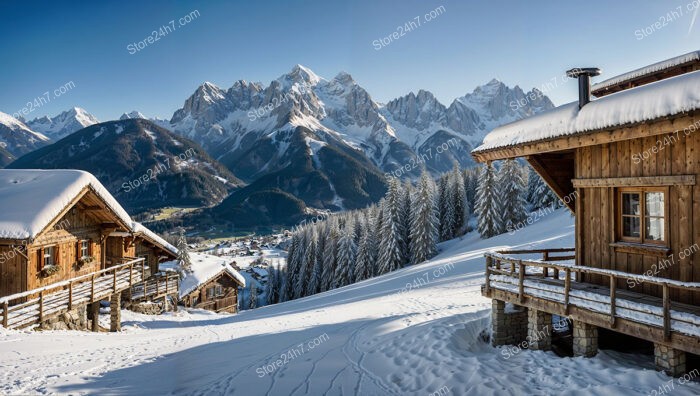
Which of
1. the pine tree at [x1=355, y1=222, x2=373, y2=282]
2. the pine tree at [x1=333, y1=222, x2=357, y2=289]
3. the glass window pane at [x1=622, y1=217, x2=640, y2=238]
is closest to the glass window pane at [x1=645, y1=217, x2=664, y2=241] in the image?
the glass window pane at [x1=622, y1=217, x2=640, y2=238]

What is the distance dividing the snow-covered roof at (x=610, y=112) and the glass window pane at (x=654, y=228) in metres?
2.39

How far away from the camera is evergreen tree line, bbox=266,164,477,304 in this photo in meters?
50.8

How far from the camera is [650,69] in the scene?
44.1ft

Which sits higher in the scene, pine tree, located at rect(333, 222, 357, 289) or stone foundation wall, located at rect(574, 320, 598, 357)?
stone foundation wall, located at rect(574, 320, 598, 357)

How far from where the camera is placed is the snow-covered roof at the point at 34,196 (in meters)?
15.3

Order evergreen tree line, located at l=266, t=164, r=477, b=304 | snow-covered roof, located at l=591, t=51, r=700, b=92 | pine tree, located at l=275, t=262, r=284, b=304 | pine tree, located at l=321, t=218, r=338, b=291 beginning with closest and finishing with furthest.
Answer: snow-covered roof, located at l=591, t=51, r=700, b=92, evergreen tree line, located at l=266, t=164, r=477, b=304, pine tree, located at l=321, t=218, r=338, b=291, pine tree, located at l=275, t=262, r=284, b=304

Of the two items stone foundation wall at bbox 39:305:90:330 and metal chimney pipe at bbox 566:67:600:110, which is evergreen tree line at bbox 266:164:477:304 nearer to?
stone foundation wall at bbox 39:305:90:330

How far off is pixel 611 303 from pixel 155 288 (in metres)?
27.3

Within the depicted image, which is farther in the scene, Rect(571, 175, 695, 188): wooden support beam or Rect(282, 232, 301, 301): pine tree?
Rect(282, 232, 301, 301): pine tree

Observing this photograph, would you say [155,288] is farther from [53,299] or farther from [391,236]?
[391,236]

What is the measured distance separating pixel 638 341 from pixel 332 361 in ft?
25.1

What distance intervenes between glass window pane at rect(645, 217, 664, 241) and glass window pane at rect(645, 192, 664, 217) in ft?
0.37

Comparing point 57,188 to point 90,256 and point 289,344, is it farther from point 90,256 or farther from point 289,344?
point 289,344

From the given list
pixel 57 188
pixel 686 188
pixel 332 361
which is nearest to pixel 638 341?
pixel 686 188
